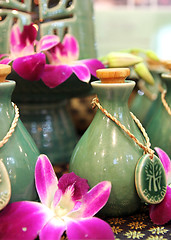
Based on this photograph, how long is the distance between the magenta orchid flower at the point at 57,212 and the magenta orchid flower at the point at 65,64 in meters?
0.15

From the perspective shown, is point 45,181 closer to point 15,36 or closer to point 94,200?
point 94,200

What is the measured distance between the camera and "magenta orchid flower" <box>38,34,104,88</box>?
52 centimetres

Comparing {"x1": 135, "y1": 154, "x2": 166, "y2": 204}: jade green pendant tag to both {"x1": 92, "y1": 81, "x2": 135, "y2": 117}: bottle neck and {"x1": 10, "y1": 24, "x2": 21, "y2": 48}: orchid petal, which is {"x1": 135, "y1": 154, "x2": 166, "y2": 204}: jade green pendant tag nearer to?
{"x1": 92, "y1": 81, "x2": 135, "y2": 117}: bottle neck

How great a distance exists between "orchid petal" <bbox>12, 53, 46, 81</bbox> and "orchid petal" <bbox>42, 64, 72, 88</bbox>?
30mm

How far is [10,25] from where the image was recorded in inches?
22.6

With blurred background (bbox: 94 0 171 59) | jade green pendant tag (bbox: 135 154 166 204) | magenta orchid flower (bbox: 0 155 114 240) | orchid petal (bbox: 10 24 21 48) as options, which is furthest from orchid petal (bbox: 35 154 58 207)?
blurred background (bbox: 94 0 171 59)

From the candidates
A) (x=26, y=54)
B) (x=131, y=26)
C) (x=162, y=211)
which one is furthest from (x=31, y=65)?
(x=131, y=26)

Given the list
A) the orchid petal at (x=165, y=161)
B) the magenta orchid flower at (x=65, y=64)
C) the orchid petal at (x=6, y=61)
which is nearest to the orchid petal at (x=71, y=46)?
the magenta orchid flower at (x=65, y=64)

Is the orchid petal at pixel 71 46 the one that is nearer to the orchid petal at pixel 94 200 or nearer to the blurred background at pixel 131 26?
the orchid petal at pixel 94 200

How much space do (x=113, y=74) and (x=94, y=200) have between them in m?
0.16

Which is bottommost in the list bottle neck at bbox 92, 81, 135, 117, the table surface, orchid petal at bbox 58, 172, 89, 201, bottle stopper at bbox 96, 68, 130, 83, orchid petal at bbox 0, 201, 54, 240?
the table surface

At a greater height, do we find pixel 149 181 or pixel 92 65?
pixel 92 65

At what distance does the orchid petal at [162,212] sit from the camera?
426 mm

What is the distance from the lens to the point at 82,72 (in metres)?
0.54
